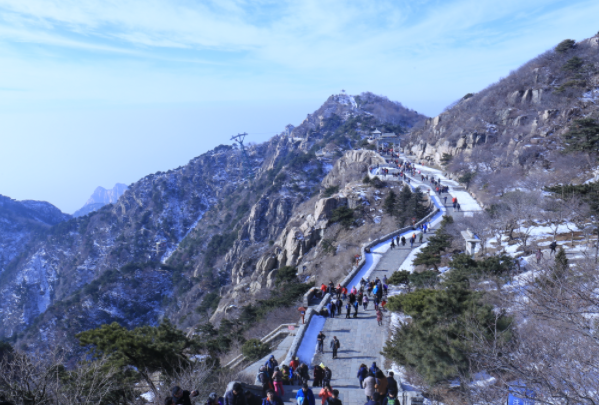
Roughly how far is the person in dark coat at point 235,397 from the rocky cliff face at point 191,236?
24082 mm

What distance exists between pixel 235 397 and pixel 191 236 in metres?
68.4

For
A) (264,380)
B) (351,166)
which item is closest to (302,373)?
(264,380)

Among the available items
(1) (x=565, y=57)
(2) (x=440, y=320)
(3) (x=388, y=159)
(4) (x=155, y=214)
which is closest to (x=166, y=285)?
(4) (x=155, y=214)

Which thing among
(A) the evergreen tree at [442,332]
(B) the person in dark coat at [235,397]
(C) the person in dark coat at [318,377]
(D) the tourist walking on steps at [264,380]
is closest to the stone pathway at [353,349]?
(C) the person in dark coat at [318,377]

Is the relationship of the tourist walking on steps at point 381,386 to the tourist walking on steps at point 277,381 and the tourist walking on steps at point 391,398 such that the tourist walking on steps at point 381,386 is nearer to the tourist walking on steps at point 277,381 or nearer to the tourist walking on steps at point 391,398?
the tourist walking on steps at point 391,398

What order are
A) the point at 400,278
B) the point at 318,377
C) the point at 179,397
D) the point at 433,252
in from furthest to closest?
the point at 433,252, the point at 400,278, the point at 318,377, the point at 179,397

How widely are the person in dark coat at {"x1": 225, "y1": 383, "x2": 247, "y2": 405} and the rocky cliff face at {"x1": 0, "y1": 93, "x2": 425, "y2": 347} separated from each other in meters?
24.1

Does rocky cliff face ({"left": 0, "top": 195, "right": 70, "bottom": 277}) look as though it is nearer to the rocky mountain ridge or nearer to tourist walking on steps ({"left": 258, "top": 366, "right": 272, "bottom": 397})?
the rocky mountain ridge

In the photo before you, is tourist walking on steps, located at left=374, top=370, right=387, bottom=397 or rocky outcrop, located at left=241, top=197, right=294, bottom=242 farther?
rocky outcrop, located at left=241, top=197, right=294, bottom=242

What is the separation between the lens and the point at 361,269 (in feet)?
62.0

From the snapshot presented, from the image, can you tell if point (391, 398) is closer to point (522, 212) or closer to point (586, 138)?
point (522, 212)

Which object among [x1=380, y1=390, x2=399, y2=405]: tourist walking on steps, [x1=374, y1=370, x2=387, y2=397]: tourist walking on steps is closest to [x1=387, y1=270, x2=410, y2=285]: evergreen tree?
[x1=374, y1=370, x2=387, y2=397]: tourist walking on steps

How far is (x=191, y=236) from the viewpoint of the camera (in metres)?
71.2

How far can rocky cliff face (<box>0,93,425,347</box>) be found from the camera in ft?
144
